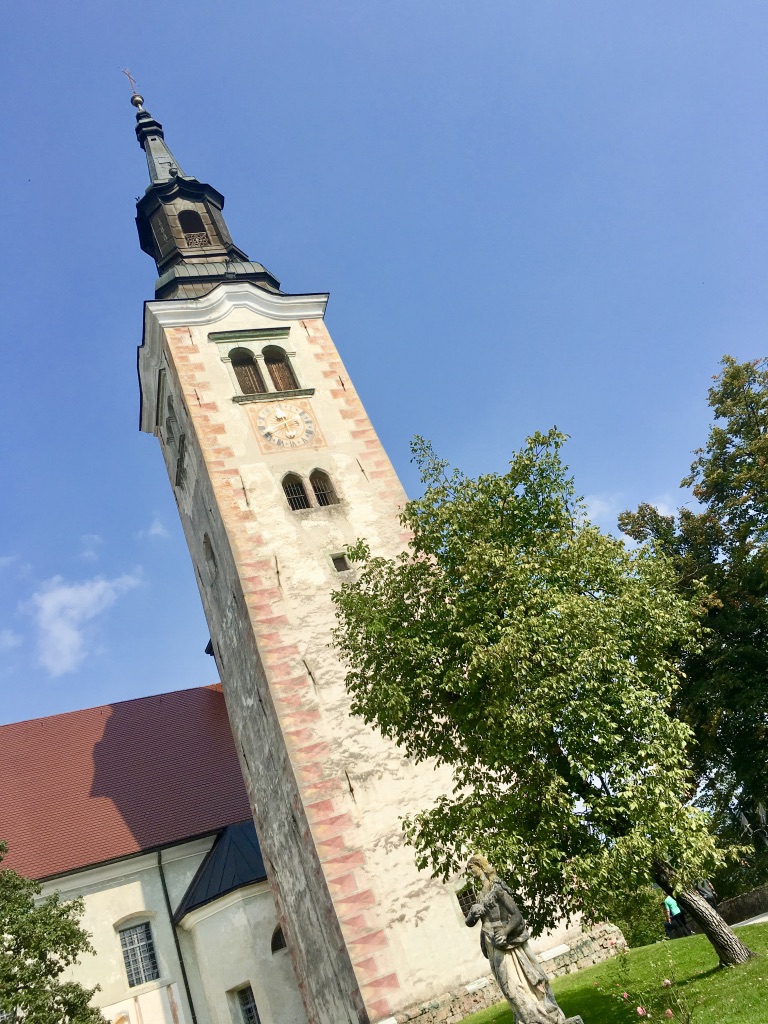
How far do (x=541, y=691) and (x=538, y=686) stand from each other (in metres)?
0.12

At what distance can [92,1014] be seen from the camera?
610 inches

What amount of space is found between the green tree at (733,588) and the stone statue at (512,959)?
37.3 ft

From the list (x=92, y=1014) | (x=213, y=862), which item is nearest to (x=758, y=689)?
(x=213, y=862)

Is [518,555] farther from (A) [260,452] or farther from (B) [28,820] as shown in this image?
(B) [28,820]

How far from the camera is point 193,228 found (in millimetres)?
25578

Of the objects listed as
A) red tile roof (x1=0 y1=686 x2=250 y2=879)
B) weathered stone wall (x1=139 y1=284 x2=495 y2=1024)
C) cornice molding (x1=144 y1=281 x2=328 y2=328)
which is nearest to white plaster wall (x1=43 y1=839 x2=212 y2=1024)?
red tile roof (x1=0 y1=686 x2=250 y2=879)

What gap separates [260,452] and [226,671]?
5270mm

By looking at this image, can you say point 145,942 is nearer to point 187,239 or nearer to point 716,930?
point 716,930

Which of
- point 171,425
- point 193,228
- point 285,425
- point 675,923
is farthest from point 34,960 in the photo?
point 193,228

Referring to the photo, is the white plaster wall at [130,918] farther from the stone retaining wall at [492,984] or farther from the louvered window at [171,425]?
the louvered window at [171,425]

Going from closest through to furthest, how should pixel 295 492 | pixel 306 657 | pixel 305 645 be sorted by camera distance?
pixel 306 657 → pixel 305 645 → pixel 295 492

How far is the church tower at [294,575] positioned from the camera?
14.1 metres

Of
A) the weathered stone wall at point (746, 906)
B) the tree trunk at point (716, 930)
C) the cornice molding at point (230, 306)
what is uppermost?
the cornice molding at point (230, 306)

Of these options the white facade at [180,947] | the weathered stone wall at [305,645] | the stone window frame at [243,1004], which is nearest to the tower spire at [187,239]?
the weathered stone wall at [305,645]
